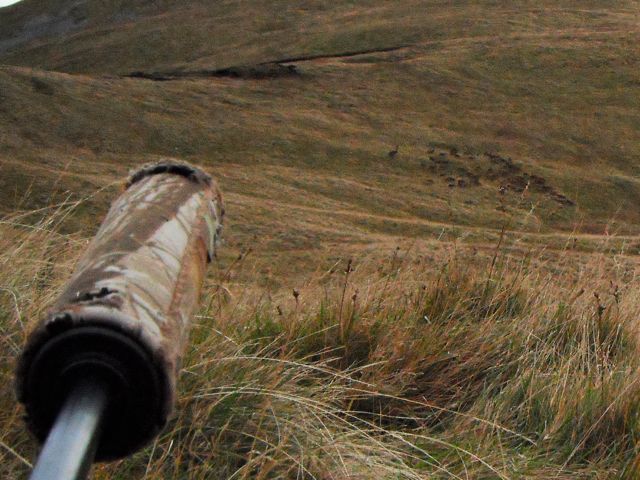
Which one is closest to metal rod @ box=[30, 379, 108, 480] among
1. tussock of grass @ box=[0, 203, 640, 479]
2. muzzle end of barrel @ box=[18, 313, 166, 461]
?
muzzle end of barrel @ box=[18, 313, 166, 461]

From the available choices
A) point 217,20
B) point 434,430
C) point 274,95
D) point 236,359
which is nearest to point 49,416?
point 236,359

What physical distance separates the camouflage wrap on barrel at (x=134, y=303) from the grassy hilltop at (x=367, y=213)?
1155 mm

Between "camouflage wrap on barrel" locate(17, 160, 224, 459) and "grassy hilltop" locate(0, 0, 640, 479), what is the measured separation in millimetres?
1155

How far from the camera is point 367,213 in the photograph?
1131 inches

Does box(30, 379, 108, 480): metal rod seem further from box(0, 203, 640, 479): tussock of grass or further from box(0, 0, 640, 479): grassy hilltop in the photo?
box(0, 0, 640, 479): grassy hilltop

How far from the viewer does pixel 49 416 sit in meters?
1.53

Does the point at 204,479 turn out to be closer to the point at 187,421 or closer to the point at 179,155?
the point at 187,421

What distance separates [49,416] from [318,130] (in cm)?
3811

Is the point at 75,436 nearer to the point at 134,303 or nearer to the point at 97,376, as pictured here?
the point at 97,376

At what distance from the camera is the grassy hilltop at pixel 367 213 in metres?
3.47

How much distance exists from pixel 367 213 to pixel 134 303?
2732 centimetres

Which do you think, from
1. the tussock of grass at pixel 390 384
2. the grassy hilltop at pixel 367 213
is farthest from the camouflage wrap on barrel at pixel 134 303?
the grassy hilltop at pixel 367 213

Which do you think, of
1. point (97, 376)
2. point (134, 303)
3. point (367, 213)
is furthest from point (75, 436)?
point (367, 213)

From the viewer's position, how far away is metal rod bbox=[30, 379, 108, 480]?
4.05 ft
